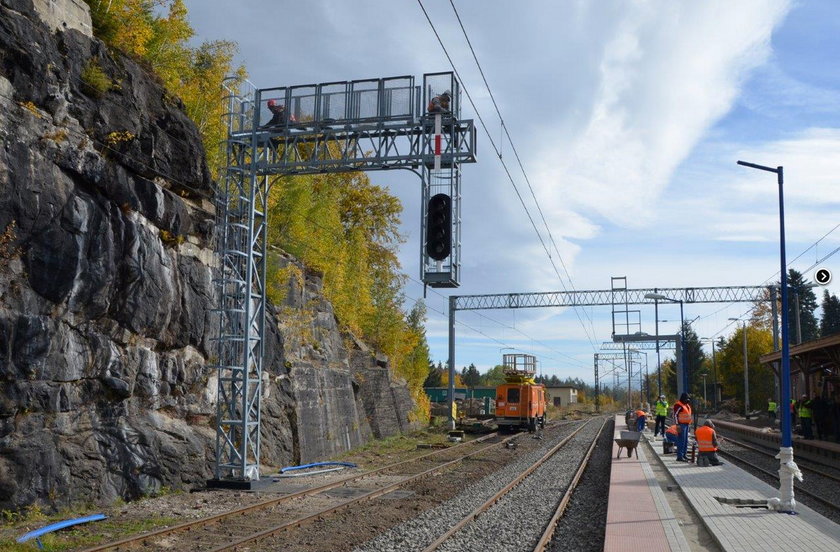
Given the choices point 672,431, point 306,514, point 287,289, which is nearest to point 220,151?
point 287,289

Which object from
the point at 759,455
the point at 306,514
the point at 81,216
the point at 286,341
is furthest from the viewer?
the point at 759,455

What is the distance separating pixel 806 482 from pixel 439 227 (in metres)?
12.8

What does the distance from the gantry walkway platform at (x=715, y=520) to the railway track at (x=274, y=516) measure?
5.23 m

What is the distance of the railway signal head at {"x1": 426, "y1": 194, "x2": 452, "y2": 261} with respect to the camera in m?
13.6

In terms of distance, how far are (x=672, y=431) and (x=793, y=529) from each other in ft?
46.8

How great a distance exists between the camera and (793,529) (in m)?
11.6

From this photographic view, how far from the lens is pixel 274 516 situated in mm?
13547

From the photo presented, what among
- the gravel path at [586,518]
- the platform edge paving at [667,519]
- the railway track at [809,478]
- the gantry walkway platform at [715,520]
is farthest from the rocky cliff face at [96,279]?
the railway track at [809,478]

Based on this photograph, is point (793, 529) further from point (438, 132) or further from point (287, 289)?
point (287, 289)

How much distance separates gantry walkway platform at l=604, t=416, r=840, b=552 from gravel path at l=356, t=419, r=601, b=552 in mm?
1449

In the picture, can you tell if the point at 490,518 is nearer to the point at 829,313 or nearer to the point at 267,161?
the point at 267,161

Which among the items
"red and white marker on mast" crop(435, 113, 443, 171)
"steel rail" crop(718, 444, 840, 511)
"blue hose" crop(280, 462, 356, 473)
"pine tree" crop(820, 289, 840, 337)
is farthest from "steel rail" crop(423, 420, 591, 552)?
"pine tree" crop(820, 289, 840, 337)

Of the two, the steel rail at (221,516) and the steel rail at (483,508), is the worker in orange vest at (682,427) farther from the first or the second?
the steel rail at (221,516)

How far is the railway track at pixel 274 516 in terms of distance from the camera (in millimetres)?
10984
